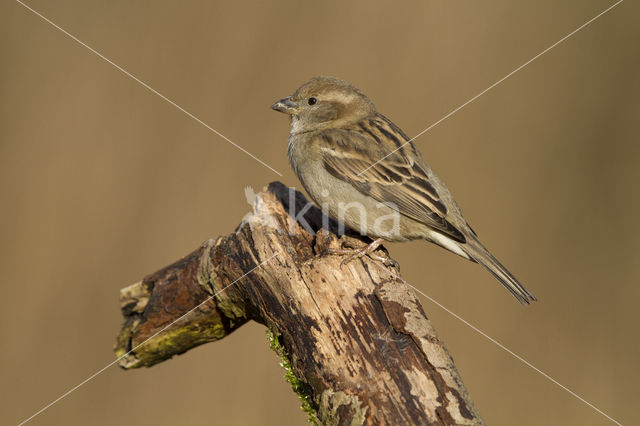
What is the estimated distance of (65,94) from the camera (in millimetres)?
6793

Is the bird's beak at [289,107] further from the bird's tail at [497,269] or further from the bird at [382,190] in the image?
the bird's tail at [497,269]

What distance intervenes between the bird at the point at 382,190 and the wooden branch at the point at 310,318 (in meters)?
0.24

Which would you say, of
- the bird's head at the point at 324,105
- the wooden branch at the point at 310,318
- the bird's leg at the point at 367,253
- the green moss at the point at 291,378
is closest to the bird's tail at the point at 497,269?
the bird's leg at the point at 367,253

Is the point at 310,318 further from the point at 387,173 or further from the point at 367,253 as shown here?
the point at 387,173

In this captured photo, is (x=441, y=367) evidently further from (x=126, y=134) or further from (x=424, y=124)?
(x=126, y=134)

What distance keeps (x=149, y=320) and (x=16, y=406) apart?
3.19 metres

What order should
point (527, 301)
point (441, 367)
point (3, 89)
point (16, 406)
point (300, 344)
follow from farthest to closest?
1. point (3, 89)
2. point (16, 406)
3. point (527, 301)
4. point (300, 344)
5. point (441, 367)

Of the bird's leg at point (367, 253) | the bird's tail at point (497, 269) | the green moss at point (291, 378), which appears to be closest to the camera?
the green moss at point (291, 378)

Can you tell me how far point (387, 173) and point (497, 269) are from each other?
106 centimetres

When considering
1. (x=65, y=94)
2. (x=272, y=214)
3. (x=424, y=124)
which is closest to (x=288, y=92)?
(x=424, y=124)

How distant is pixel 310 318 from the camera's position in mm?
3168

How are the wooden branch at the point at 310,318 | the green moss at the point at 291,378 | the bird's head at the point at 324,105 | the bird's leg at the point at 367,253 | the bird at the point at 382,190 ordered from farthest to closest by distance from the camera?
the bird's head at the point at 324,105 < the bird at the point at 382,190 < the bird's leg at the point at 367,253 < the green moss at the point at 291,378 < the wooden branch at the point at 310,318

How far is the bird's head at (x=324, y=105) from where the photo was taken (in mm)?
4980

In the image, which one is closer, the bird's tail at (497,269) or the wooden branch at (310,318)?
the wooden branch at (310,318)
